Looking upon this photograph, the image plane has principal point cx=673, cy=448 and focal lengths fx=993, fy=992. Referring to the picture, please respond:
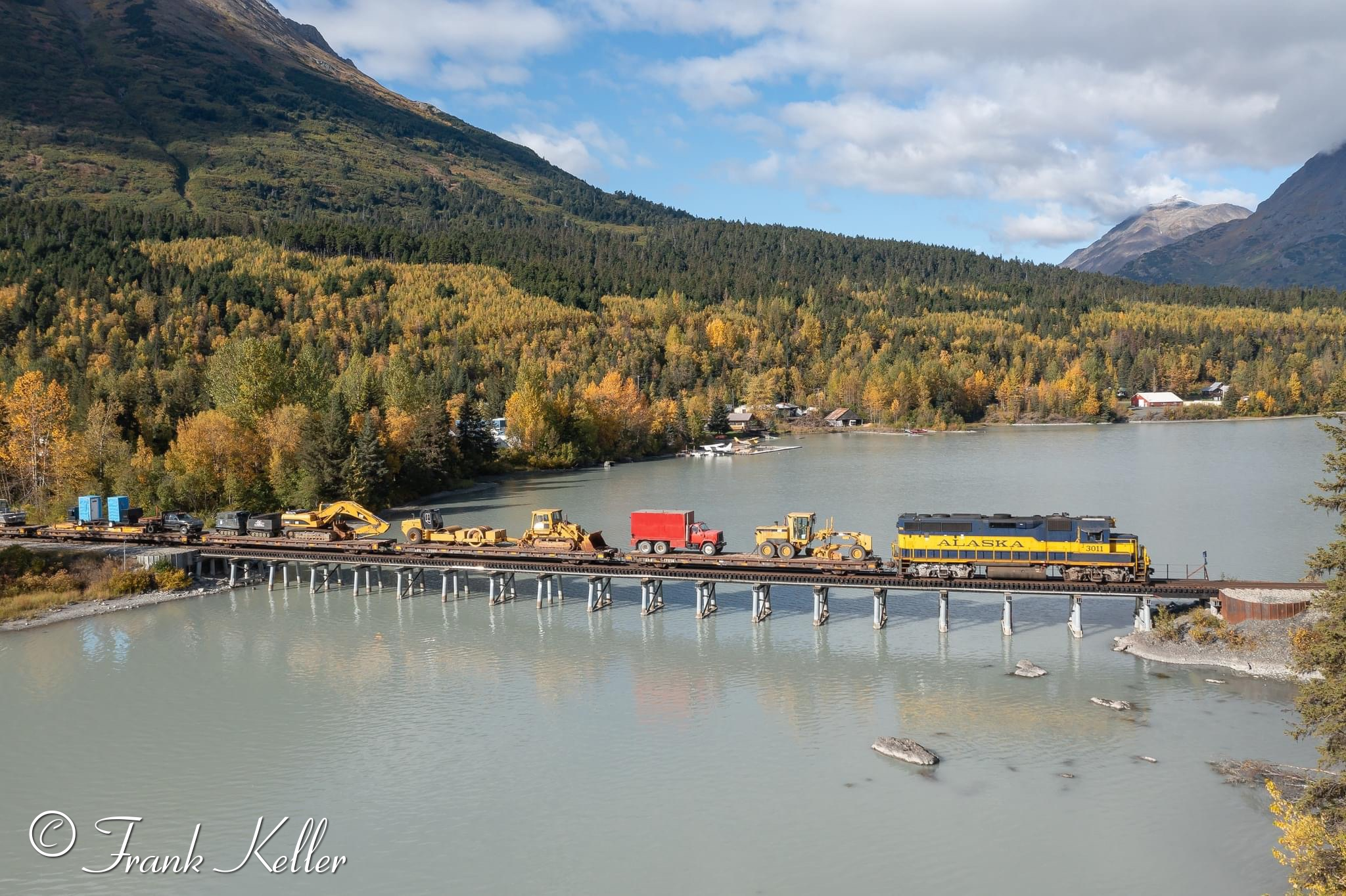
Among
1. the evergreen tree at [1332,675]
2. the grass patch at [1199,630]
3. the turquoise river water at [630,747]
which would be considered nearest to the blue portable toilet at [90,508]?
the turquoise river water at [630,747]

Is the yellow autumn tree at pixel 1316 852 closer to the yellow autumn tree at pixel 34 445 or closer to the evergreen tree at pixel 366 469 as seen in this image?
the evergreen tree at pixel 366 469

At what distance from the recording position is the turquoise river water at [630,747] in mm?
23750

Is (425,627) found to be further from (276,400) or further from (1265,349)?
(1265,349)

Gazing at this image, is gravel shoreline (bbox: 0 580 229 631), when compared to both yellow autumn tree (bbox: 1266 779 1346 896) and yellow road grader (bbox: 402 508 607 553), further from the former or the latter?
yellow autumn tree (bbox: 1266 779 1346 896)

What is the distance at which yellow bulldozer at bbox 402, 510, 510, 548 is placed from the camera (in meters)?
51.2

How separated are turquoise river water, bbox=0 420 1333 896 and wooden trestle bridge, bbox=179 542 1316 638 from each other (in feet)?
3.90

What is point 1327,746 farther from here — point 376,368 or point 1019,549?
point 376,368

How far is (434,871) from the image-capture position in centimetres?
2373

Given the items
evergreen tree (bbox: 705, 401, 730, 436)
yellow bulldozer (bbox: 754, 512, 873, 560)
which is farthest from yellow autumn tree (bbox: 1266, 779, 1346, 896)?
evergreen tree (bbox: 705, 401, 730, 436)

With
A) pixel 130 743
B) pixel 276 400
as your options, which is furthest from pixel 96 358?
pixel 130 743

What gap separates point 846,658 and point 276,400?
66.3 m

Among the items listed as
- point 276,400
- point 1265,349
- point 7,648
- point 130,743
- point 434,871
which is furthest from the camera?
point 1265,349

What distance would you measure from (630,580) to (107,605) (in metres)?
25.6

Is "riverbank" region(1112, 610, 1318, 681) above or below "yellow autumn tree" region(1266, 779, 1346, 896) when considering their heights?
below
